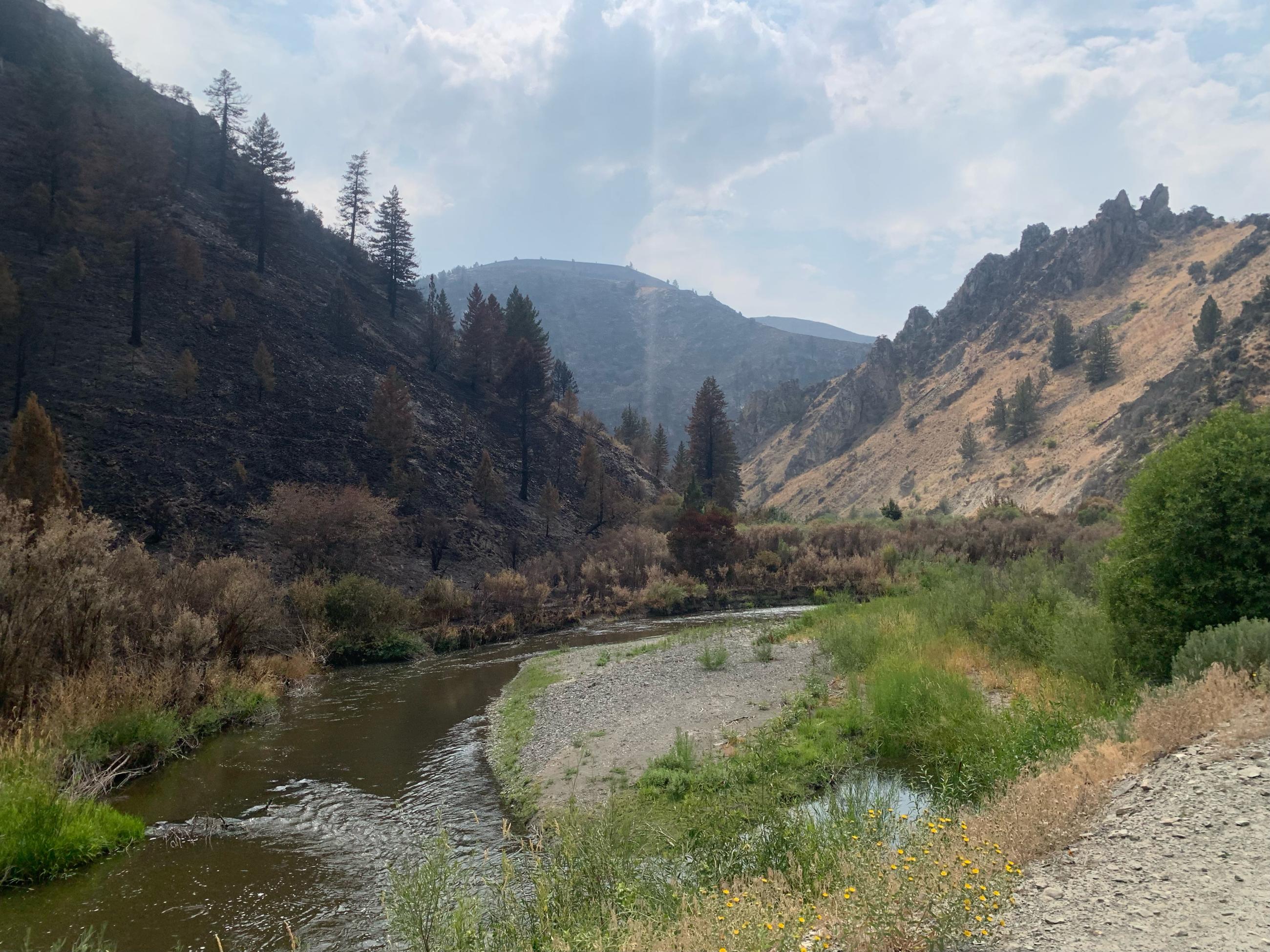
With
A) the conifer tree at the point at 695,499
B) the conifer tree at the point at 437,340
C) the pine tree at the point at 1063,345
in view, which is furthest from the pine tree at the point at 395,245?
the pine tree at the point at 1063,345

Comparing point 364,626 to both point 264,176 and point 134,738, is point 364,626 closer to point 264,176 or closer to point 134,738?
point 134,738

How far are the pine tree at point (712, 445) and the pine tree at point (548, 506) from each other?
17.8m

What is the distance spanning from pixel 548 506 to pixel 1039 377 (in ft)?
180

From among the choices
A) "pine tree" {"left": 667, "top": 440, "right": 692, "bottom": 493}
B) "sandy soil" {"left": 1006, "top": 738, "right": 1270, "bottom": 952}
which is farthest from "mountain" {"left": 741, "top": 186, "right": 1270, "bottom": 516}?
"sandy soil" {"left": 1006, "top": 738, "right": 1270, "bottom": 952}

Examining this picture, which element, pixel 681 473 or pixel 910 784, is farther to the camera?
pixel 681 473

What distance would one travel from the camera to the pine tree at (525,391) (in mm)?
56938

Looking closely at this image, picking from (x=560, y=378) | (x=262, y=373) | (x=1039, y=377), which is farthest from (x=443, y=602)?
(x=1039, y=377)

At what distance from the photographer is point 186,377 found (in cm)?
3862

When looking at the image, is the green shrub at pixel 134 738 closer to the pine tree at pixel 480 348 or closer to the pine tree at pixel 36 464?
the pine tree at pixel 36 464

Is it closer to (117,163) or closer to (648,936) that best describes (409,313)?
(117,163)

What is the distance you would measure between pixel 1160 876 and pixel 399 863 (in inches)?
308

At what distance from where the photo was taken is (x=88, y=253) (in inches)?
1656

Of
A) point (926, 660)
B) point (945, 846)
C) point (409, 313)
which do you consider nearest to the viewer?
point (945, 846)

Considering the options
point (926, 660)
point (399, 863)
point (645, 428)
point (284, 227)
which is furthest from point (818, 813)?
point (645, 428)
